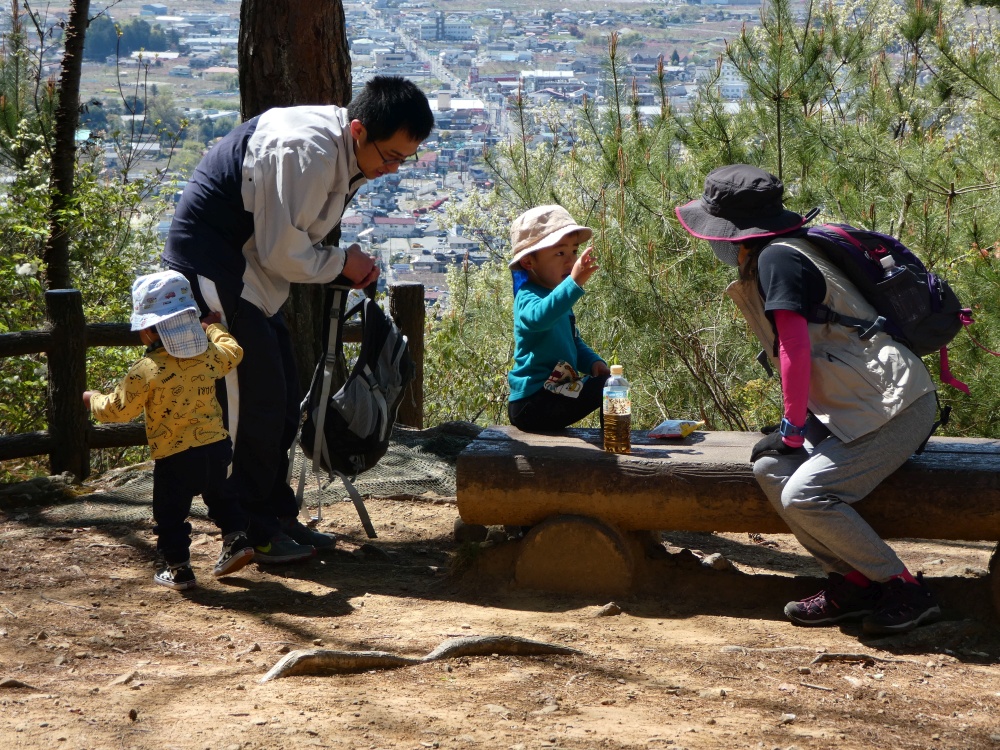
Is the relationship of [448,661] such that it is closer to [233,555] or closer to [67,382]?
[233,555]

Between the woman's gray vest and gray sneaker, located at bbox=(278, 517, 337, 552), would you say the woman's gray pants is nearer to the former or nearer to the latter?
the woman's gray vest

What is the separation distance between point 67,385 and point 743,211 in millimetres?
3874

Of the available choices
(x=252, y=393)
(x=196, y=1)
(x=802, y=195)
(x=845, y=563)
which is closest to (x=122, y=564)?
(x=252, y=393)

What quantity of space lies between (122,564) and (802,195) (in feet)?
16.2

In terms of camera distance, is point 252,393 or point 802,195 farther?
point 802,195

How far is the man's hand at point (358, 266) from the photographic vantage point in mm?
4047

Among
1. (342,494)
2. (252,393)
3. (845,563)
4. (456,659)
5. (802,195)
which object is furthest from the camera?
(802,195)

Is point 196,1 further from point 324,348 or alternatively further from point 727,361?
point 324,348

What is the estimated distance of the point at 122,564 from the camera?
4.36 m

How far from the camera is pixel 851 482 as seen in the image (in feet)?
11.6

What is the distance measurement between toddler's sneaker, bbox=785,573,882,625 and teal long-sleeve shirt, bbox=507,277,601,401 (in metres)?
1.34

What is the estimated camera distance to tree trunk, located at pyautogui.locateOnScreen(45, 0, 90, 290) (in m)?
7.40

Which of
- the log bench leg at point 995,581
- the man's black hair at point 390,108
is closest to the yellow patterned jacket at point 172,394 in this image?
the man's black hair at point 390,108

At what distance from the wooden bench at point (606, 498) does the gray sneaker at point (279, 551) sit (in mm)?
740
